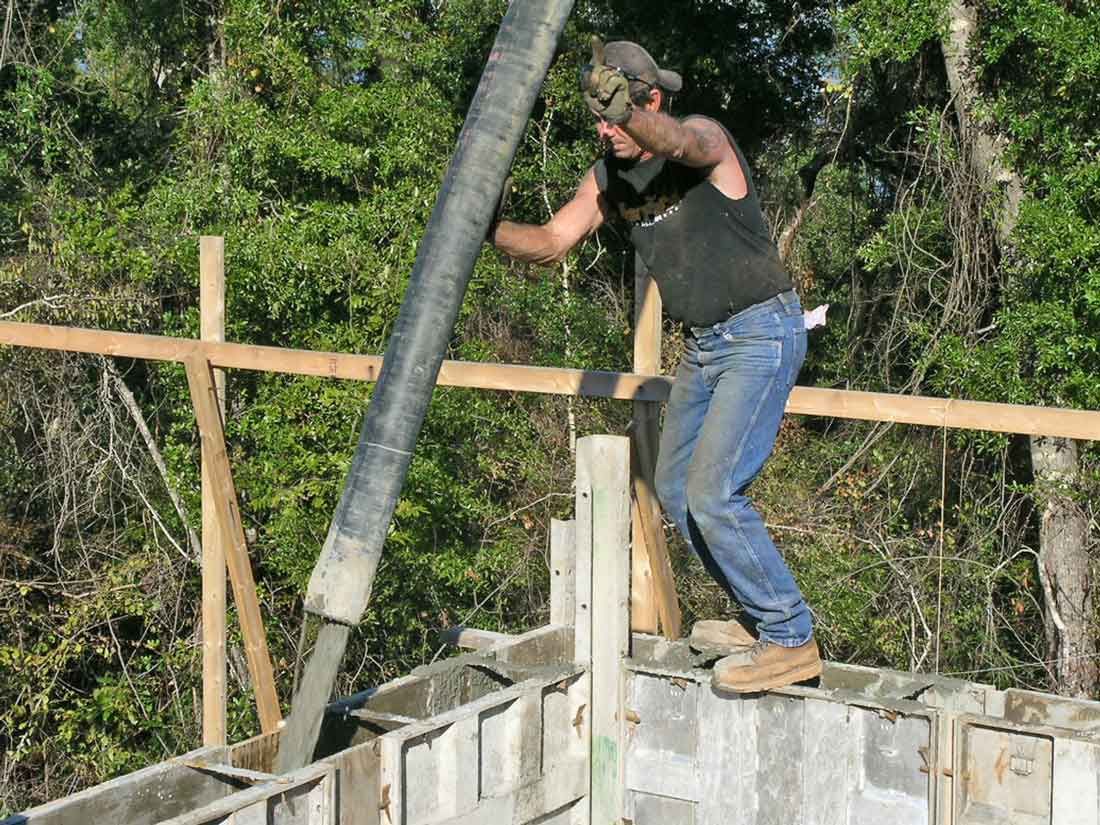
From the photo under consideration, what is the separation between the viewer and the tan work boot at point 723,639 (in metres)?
5.04

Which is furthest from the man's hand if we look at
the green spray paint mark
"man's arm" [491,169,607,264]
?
the green spray paint mark

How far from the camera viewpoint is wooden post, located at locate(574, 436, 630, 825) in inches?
199

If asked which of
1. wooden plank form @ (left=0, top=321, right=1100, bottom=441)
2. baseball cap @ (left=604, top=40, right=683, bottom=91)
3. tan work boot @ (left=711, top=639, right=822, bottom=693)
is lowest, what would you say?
tan work boot @ (left=711, top=639, right=822, bottom=693)

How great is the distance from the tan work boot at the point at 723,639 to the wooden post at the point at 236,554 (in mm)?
1830

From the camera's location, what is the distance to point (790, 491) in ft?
38.2

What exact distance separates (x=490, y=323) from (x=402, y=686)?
8122 mm

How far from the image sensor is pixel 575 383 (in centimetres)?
579

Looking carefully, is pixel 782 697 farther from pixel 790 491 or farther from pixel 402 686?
pixel 790 491

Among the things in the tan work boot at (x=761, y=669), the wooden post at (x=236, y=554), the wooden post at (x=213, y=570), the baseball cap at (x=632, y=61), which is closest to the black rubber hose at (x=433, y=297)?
the baseball cap at (x=632, y=61)

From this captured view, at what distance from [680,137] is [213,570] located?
315 centimetres

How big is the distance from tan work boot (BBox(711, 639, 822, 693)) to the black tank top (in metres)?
1.01

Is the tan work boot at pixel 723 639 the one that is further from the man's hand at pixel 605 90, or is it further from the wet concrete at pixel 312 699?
the man's hand at pixel 605 90

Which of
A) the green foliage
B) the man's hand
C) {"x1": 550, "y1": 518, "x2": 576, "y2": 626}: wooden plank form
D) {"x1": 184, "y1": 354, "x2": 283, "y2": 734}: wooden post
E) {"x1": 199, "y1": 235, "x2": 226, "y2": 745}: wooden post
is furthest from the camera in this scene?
the green foliage

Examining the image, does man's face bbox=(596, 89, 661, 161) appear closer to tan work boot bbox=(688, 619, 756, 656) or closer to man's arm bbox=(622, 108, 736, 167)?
man's arm bbox=(622, 108, 736, 167)
